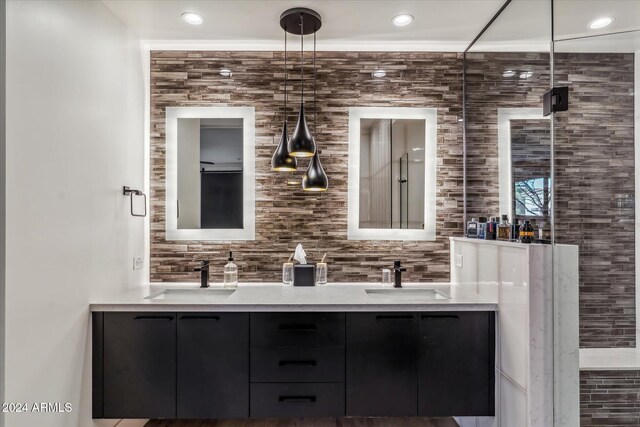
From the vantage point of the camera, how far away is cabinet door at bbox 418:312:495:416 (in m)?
1.89

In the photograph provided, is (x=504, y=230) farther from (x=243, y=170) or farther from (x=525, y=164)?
(x=243, y=170)

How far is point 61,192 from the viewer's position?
5.45ft

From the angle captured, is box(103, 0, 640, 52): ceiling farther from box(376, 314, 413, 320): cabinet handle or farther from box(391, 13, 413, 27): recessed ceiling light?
box(376, 314, 413, 320): cabinet handle

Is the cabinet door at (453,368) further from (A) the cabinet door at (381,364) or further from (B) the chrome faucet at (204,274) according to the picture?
(B) the chrome faucet at (204,274)

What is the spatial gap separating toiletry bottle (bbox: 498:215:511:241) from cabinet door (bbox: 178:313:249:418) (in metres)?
1.63

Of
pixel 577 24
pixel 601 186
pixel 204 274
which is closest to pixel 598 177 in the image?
pixel 601 186

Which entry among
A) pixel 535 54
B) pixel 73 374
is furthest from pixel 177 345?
pixel 535 54

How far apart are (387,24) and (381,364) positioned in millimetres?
2239

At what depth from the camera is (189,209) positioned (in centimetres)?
258

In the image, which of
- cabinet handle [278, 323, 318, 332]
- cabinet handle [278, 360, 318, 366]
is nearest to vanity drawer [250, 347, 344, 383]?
cabinet handle [278, 360, 318, 366]

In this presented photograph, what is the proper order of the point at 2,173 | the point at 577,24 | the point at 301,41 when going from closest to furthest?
1. the point at 2,173
2. the point at 577,24
3. the point at 301,41

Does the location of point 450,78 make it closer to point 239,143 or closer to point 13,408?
point 239,143

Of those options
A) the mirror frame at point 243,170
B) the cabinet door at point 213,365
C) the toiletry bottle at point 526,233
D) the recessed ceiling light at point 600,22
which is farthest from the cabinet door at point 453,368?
the recessed ceiling light at point 600,22

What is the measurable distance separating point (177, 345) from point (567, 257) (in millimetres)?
2135
